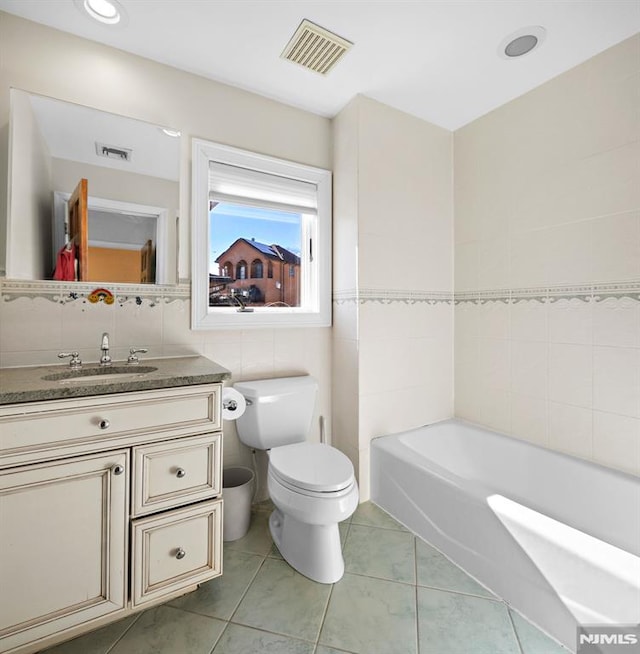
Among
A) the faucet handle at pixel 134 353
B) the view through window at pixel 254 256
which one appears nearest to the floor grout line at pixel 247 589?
the faucet handle at pixel 134 353

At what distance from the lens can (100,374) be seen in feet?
4.71

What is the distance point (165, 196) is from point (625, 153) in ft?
7.04

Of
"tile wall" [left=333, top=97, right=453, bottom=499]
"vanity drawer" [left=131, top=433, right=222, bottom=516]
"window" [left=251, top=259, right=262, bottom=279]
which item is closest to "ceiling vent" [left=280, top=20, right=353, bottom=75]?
"tile wall" [left=333, top=97, right=453, bottom=499]

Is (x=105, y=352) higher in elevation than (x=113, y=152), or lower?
lower

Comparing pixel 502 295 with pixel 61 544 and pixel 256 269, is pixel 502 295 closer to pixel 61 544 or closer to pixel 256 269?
pixel 256 269

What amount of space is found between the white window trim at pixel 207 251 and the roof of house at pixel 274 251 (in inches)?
5.6

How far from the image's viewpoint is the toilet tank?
5.75 feet

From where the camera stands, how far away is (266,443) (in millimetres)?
1799

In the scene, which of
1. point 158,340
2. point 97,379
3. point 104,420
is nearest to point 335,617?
point 104,420

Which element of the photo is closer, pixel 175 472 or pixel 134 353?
pixel 175 472

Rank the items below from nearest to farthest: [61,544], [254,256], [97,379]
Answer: [61,544], [97,379], [254,256]

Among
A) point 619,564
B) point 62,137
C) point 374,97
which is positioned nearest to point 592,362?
point 619,564

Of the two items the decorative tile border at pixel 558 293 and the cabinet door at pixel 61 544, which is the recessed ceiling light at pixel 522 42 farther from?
the cabinet door at pixel 61 544

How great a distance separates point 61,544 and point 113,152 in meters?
1.57
